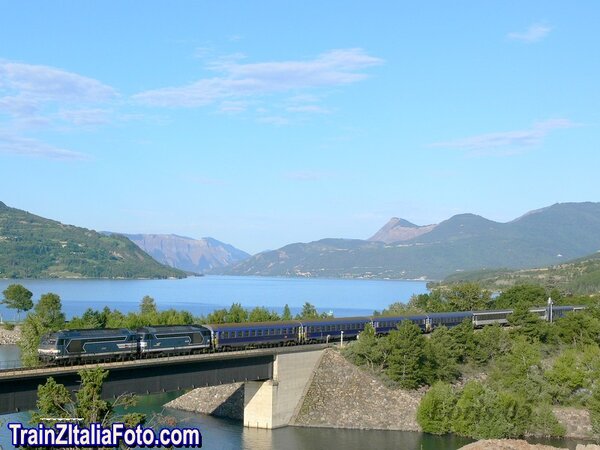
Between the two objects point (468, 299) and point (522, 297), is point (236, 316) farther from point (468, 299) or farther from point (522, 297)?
point (522, 297)

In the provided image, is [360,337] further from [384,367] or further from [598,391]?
[598,391]

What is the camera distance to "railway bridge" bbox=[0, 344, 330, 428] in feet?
172

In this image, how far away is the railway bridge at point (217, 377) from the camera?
5256 cm

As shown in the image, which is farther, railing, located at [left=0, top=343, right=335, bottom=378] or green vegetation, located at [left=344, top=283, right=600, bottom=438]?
green vegetation, located at [left=344, top=283, right=600, bottom=438]

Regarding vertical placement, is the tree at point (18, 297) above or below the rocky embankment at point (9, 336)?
above

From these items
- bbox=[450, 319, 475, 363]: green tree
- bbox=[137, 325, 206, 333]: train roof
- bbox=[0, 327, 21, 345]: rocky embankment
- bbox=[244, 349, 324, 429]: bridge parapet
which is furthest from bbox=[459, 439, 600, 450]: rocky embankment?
bbox=[0, 327, 21, 345]: rocky embankment

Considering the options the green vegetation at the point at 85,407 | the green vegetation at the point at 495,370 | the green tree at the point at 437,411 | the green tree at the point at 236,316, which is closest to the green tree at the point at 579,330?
the green vegetation at the point at 495,370

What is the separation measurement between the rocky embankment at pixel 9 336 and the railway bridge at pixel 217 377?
75.8 metres

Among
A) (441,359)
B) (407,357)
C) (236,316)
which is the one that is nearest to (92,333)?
(407,357)

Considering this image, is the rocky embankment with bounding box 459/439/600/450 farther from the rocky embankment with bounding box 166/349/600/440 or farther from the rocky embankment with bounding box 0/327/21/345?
the rocky embankment with bounding box 0/327/21/345

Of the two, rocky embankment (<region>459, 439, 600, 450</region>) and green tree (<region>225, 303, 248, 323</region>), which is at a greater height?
green tree (<region>225, 303, 248, 323</region>)

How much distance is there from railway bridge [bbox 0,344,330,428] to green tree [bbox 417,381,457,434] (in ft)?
41.1

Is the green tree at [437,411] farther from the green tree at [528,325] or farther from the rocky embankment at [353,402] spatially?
the green tree at [528,325]

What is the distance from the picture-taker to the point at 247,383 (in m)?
74.9
